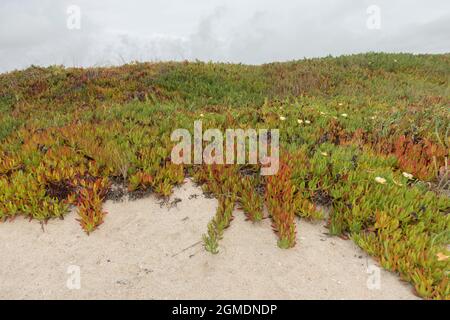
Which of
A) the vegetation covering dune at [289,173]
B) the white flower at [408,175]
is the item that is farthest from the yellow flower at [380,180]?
the white flower at [408,175]

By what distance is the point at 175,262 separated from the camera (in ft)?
14.1

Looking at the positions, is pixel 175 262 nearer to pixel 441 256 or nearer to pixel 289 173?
pixel 289 173

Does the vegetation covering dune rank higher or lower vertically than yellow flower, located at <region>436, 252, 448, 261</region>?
higher

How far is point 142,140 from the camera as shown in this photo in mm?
6547

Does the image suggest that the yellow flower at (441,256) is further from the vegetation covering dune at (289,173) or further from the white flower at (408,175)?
the white flower at (408,175)

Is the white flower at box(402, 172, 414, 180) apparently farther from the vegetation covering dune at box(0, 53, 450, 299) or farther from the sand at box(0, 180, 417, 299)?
the sand at box(0, 180, 417, 299)

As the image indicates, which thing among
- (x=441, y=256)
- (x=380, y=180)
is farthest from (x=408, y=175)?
(x=441, y=256)

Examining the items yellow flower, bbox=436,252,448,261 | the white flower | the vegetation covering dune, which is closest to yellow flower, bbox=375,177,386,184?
the vegetation covering dune

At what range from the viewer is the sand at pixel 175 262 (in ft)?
12.7

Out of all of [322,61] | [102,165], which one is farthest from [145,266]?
[322,61]

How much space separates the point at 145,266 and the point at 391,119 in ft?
20.2

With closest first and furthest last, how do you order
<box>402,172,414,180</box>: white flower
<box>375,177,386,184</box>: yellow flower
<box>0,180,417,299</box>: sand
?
<box>0,180,417,299</box>: sand < <box>375,177,386,184</box>: yellow flower < <box>402,172,414,180</box>: white flower

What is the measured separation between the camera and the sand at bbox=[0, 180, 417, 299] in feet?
12.7
